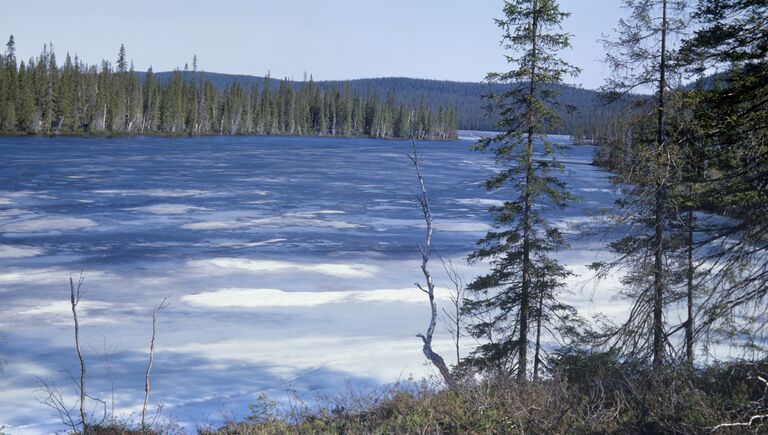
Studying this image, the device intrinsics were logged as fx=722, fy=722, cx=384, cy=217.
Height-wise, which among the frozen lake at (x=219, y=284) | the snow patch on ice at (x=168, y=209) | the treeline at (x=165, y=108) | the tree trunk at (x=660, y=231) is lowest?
the frozen lake at (x=219, y=284)

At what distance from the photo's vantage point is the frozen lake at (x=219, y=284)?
43.1ft

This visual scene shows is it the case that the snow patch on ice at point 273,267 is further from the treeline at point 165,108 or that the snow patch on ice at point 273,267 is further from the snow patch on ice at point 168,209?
the treeline at point 165,108

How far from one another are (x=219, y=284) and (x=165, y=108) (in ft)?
320

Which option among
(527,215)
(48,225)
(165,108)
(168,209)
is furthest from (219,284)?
(165,108)

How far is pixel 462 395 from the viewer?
9031mm

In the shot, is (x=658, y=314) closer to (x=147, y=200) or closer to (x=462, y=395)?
(x=462, y=395)

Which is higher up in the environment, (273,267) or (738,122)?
(738,122)

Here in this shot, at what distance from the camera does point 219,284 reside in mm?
18891

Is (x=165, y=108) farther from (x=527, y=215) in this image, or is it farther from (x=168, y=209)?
(x=527, y=215)

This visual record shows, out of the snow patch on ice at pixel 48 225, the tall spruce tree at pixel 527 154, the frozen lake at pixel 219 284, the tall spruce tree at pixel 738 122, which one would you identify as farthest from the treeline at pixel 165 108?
the tall spruce tree at pixel 738 122

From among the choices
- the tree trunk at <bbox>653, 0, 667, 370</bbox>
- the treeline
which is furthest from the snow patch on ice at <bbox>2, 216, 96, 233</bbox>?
the treeline

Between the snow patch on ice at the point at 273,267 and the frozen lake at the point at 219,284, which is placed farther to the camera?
the snow patch on ice at the point at 273,267

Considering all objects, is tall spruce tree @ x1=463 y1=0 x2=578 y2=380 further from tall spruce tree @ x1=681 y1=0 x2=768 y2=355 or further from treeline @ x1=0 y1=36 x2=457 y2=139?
treeline @ x1=0 y1=36 x2=457 y2=139

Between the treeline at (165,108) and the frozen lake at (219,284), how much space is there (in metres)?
52.7
